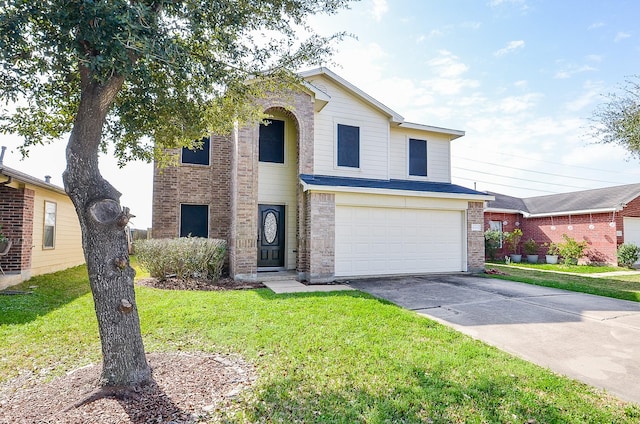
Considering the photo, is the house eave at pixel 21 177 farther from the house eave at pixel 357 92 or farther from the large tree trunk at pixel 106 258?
the house eave at pixel 357 92

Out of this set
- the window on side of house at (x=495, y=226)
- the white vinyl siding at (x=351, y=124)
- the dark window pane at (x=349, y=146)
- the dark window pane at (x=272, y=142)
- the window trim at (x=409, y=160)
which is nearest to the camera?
the dark window pane at (x=272, y=142)

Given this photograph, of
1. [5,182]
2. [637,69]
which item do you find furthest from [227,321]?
[637,69]

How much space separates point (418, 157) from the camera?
13656mm

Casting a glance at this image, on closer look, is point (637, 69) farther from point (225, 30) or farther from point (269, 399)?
point (269, 399)

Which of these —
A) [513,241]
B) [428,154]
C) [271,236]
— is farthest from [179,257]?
[513,241]

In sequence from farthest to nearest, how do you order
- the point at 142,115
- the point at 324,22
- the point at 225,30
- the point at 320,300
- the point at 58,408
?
the point at 320,300 → the point at 324,22 → the point at 142,115 → the point at 225,30 → the point at 58,408

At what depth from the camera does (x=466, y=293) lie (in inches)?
329

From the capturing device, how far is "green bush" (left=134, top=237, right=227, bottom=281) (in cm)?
960

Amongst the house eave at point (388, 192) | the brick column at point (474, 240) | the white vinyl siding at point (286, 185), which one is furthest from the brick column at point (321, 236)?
the brick column at point (474, 240)

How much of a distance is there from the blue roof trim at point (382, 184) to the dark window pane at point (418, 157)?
50cm

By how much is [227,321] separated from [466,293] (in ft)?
19.5

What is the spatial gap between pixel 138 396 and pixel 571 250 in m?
20.0

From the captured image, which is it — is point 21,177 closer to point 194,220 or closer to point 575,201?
point 194,220

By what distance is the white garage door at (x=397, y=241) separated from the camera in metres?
10.8
